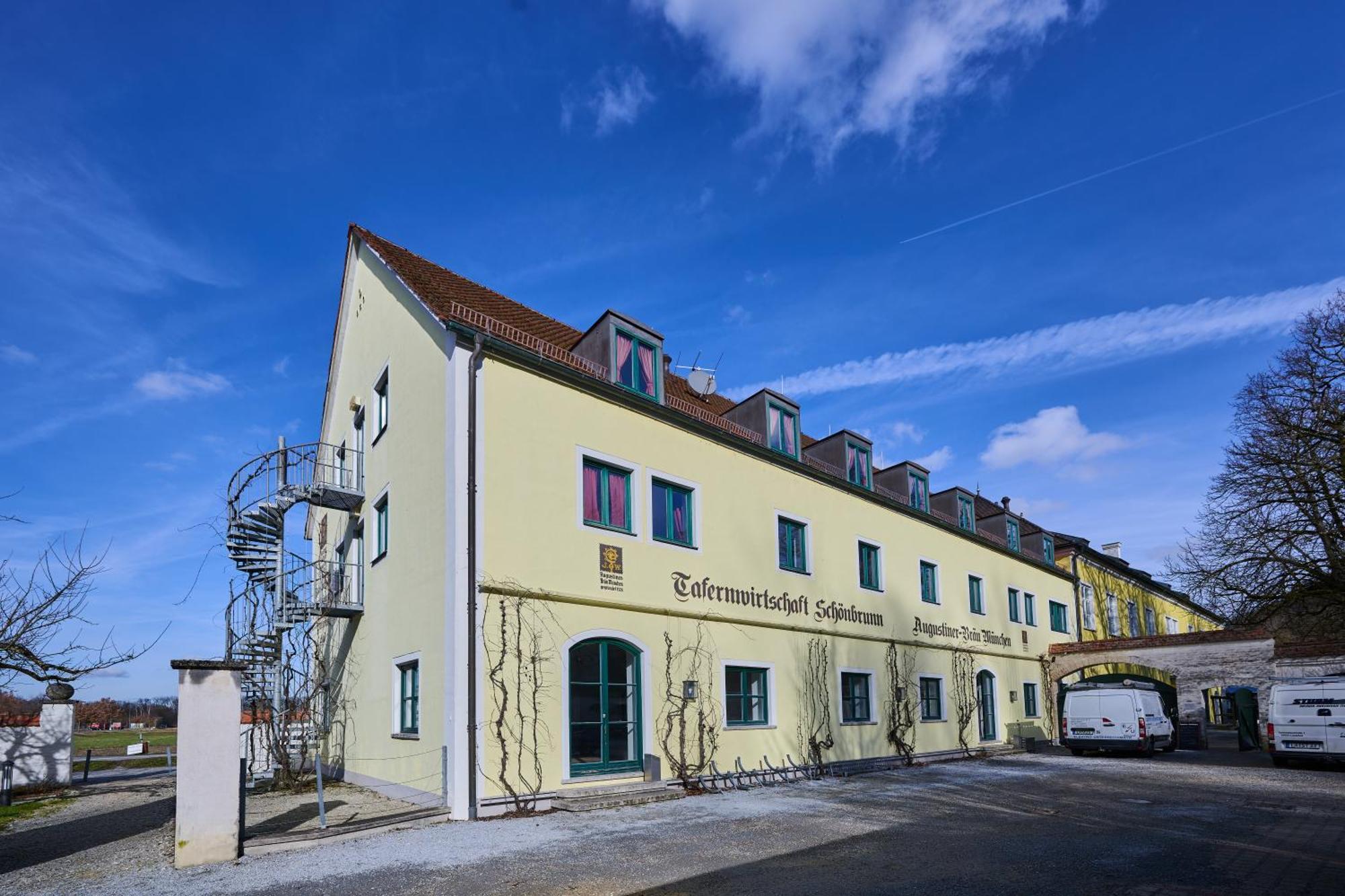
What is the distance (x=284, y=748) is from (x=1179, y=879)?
45.6 ft

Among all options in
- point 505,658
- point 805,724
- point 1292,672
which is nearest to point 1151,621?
point 1292,672

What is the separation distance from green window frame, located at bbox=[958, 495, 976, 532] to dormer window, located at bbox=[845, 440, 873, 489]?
5.58 m

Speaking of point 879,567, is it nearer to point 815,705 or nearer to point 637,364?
point 815,705

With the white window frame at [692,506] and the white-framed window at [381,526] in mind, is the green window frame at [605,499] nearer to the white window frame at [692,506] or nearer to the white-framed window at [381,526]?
the white window frame at [692,506]

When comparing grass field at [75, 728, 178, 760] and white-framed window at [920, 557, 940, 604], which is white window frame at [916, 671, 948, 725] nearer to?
white-framed window at [920, 557, 940, 604]

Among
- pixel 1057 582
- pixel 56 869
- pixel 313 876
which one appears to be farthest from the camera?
pixel 1057 582

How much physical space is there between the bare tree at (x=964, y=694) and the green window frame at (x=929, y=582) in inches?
60.9

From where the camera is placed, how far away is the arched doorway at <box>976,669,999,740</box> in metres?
25.0

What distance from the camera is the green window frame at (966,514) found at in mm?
26719

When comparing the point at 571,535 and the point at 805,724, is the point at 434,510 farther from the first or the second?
the point at 805,724

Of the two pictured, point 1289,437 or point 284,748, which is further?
point 1289,437

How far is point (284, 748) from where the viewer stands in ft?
52.3

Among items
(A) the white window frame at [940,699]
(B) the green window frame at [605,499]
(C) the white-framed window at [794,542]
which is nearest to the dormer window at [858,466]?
(C) the white-framed window at [794,542]

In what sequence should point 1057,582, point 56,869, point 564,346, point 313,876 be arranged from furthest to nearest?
1. point 1057,582
2. point 564,346
3. point 56,869
4. point 313,876
